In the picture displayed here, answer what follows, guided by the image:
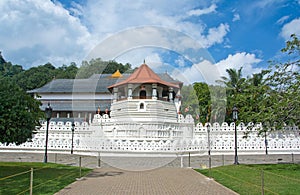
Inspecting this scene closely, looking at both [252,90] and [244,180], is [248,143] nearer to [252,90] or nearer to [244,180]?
[252,90]

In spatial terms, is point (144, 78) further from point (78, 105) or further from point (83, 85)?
point (83, 85)

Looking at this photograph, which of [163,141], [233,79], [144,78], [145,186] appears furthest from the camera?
[233,79]

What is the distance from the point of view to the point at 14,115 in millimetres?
11117

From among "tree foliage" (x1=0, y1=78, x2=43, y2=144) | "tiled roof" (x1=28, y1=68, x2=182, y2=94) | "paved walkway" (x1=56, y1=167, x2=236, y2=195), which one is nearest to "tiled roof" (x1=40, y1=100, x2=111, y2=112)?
"tiled roof" (x1=28, y1=68, x2=182, y2=94)

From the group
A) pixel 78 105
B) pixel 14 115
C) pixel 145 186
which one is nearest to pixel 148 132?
pixel 145 186

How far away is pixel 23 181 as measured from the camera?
10492 mm

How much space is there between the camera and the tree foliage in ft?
36.6

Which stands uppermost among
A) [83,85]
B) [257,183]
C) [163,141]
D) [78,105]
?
[83,85]

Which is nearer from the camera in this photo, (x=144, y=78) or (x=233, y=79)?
(x=144, y=78)

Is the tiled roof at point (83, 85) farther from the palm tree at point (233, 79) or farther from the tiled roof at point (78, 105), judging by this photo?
the palm tree at point (233, 79)

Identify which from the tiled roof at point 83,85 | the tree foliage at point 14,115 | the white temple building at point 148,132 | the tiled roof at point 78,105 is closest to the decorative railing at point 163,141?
the white temple building at point 148,132

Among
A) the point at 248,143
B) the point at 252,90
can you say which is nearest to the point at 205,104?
the point at 248,143

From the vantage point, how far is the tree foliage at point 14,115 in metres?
11.1

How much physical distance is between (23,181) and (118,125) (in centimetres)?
2014
